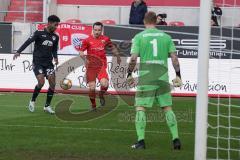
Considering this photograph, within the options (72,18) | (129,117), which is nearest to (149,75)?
(129,117)

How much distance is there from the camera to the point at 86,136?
41.2 ft

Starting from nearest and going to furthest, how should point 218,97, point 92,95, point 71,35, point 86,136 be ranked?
point 86,136
point 218,97
point 92,95
point 71,35

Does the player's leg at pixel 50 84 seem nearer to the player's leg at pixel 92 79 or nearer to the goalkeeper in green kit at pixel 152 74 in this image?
the player's leg at pixel 92 79

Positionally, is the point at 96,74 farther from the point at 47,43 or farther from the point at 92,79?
the point at 47,43

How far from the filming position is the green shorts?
11140 millimetres

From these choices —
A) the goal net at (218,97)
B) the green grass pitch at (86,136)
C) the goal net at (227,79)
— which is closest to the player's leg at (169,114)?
the green grass pitch at (86,136)

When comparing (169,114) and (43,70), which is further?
(43,70)

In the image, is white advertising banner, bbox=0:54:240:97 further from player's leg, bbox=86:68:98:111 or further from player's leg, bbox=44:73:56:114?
player's leg, bbox=44:73:56:114

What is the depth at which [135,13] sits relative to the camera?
2517cm

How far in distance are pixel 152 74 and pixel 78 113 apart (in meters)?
5.44

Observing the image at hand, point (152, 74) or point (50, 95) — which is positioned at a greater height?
point (152, 74)

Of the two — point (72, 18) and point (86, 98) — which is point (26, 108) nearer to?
point (86, 98)

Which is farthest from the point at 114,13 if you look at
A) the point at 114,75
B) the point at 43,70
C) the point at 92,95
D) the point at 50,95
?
the point at 50,95

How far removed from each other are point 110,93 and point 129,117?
6194mm
